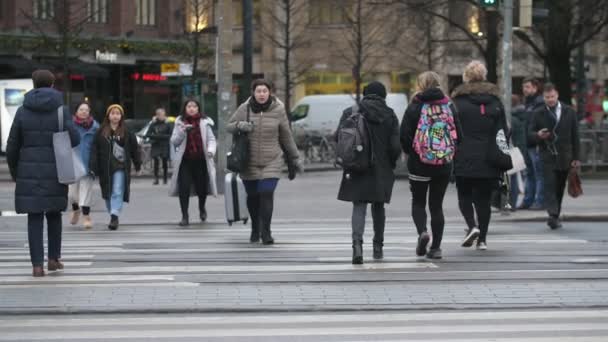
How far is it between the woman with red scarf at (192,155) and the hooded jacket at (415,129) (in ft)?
17.2

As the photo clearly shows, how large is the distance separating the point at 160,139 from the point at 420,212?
17142mm

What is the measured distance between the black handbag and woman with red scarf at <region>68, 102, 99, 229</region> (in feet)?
11.6

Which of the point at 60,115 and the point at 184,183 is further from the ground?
the point at 60,115

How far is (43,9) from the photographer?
47.7 meters

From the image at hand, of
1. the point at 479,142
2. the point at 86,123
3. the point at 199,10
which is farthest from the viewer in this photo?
the point at 199,10

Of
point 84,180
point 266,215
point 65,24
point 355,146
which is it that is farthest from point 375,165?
point 65,24

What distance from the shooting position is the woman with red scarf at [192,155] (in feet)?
55.9

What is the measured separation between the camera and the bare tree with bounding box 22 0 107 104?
127ft

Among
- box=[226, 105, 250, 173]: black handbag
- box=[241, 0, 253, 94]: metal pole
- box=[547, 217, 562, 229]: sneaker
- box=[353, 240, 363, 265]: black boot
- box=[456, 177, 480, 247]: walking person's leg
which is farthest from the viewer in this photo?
box=[241, 0, 253, 94]: metal pole

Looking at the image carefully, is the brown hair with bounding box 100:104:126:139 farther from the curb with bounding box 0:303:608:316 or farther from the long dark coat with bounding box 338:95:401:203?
the curb with bounding box 0:303:608:316

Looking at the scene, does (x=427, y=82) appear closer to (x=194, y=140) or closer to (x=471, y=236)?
(x=471, y=236)

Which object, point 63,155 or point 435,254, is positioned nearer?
point 63,155

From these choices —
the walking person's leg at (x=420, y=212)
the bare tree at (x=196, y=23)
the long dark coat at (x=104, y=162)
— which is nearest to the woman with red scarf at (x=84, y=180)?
the long dark coat at (x=104, y=162)

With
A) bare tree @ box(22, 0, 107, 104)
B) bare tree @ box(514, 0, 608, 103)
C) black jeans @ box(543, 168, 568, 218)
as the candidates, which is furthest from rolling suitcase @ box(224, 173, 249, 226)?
bare tree @ box(22, 0, 107, 104)
